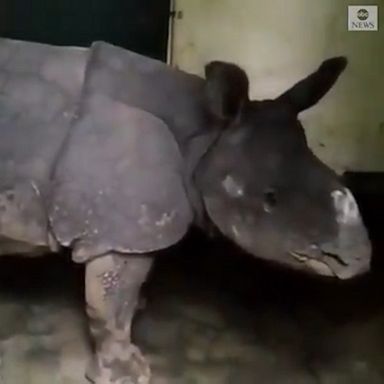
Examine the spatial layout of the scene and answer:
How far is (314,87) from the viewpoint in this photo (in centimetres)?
178

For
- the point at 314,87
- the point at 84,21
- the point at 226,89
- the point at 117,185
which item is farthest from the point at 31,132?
Answer: the point at 84,21

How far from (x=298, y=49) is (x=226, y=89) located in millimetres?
592

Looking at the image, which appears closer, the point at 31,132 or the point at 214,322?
the point at 31,132

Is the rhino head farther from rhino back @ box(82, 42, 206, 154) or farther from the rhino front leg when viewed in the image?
the rhino front leg

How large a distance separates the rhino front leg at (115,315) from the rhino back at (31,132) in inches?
3.8

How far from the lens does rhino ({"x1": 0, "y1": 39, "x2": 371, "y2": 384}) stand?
1.68 m

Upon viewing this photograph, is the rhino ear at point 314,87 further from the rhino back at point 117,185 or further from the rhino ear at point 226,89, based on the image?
the rhino back at point 117,185

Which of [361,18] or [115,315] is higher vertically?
[361,18]

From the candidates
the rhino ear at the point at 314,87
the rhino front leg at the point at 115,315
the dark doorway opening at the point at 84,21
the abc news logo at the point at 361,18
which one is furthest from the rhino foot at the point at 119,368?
the abc news logo at the point at 361,18

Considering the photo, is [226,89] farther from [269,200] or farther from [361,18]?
[361,18]

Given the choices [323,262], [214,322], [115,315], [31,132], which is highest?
[31,132]

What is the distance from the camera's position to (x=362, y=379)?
1876 mm

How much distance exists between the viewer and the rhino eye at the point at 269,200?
1684 mm

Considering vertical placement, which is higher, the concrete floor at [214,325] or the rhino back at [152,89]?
the rhino back at [152,89]
